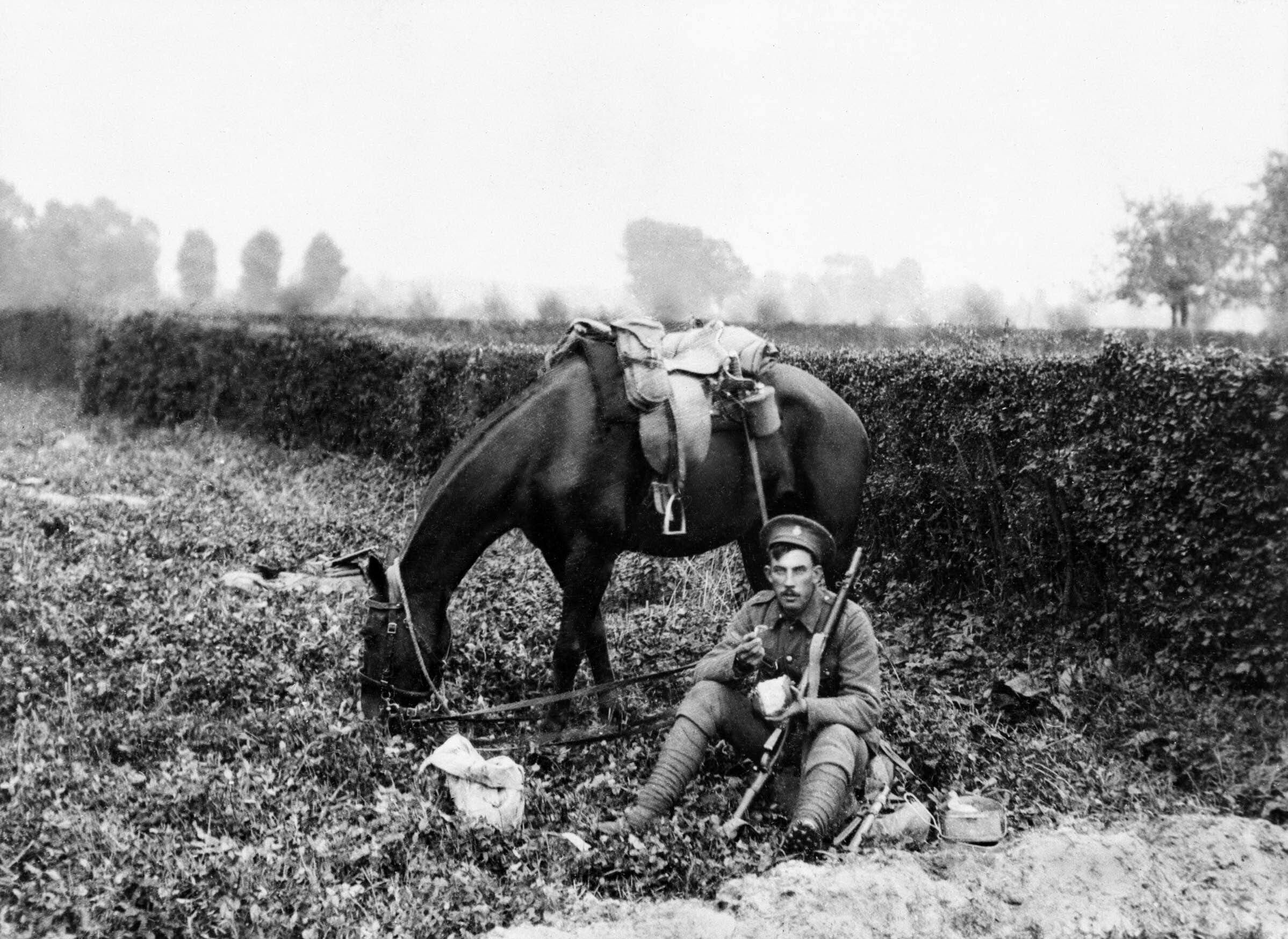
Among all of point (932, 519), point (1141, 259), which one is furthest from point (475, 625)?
point (1141, 259)

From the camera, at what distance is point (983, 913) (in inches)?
158

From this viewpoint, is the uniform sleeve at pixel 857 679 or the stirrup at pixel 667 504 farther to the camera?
the stirrup at pixel 667 504

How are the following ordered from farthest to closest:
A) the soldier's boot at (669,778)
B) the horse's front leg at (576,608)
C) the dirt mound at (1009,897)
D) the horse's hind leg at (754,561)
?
the horse's hind leg at (754,561), the horse's front leg at (576,608), the soldier's boot at (669,778), the dirt mound at (1009,897)

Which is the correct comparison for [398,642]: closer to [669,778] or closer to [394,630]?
[394,630]

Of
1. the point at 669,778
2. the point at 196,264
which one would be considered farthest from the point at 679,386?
the point at 196,264

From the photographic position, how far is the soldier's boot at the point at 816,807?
4.37 meters

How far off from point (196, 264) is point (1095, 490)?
19124 millimetres

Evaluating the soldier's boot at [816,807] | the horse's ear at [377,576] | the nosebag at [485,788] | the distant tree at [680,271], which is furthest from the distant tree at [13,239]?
the soldier's boot at [816,807]

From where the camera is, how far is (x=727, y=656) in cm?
489

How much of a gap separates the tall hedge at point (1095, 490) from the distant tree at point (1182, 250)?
906 centimetres

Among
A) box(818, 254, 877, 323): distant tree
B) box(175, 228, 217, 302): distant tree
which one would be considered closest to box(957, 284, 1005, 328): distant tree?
box(818, 254, 877, 323): distant tree

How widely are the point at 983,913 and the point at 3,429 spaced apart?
16.9m

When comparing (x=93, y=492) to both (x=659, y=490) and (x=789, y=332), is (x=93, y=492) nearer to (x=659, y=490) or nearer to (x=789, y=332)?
(x=789, y=332)

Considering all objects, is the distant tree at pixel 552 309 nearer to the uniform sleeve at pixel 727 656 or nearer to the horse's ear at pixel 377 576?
the horse's ear at pixel 377 576
